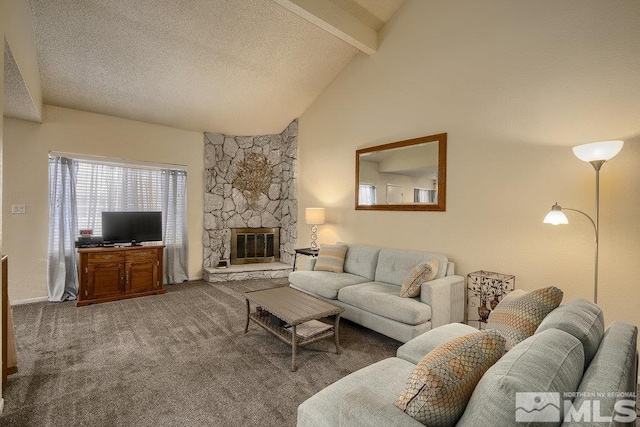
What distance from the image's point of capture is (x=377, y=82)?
4.31 metres

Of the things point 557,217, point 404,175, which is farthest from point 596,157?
point 404,175

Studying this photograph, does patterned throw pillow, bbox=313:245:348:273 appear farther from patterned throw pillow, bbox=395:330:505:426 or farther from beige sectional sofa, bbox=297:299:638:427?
patterned throw pillow, bbox=395:330:505:426

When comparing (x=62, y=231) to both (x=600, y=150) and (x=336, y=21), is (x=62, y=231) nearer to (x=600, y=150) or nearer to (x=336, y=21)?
(x=336, y=21)

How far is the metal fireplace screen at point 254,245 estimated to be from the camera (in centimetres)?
597

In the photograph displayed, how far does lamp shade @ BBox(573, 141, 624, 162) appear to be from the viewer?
2.16 metres

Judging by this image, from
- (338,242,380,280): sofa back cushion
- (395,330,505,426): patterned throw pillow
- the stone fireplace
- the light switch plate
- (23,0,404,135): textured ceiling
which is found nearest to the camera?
(395,330,505,426): patterned throw pillow

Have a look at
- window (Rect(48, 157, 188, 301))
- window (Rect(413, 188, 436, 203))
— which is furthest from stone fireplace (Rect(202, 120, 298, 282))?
window (Rect(413, 188, 436, 203))

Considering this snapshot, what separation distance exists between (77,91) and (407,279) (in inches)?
197

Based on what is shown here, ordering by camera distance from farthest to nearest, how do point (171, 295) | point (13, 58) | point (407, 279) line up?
point (171, 295), point (407, 279), point (13, 58)

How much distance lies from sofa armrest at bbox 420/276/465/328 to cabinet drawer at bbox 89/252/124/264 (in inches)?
165

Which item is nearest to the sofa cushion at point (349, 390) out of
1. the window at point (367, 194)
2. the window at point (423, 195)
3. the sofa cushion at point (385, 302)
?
the sofa cushion at point (385, 302)

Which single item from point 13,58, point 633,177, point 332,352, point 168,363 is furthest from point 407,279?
point 13,58

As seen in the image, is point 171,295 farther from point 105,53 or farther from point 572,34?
point 572,34

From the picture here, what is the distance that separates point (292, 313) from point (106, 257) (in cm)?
325
